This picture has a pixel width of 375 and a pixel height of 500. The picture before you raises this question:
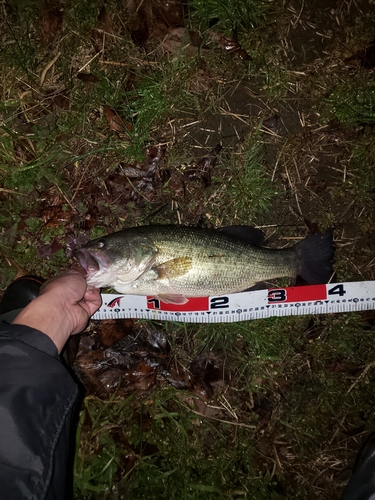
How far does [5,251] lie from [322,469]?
4252mm

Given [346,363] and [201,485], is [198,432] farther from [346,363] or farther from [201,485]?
[346,363]

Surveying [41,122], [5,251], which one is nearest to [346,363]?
[5,251]

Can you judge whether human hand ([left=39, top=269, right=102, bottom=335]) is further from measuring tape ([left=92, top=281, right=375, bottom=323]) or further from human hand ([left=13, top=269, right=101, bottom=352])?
measuring tape ([left=92, top=281, right=375, bottom=323])

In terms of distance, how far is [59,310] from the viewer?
2.94 meters

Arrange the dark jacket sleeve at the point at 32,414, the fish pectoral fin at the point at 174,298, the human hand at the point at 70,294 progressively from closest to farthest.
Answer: the dark jacket sleeve at the point at 32,414 → the human hand at the point at 70,294 → the fish pectoral fin at the point at 174,298

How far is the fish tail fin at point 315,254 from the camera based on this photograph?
12.3ft

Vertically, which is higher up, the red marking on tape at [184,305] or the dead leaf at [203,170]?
the dead leaf at [203,170]

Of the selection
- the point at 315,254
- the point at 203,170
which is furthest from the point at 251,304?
the point at 203,170

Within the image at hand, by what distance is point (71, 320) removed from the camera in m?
3.07

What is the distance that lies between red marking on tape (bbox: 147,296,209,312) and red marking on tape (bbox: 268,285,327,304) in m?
0.72

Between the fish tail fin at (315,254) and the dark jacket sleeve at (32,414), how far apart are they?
2.48 metres

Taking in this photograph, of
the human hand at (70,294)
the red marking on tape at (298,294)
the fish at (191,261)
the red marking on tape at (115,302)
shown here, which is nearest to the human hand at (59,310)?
the human hand at (70,294)

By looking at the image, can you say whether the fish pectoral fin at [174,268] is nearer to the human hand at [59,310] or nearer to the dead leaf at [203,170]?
the human hand at [59,310]

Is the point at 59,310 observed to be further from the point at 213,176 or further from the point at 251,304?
the point at 213,176
